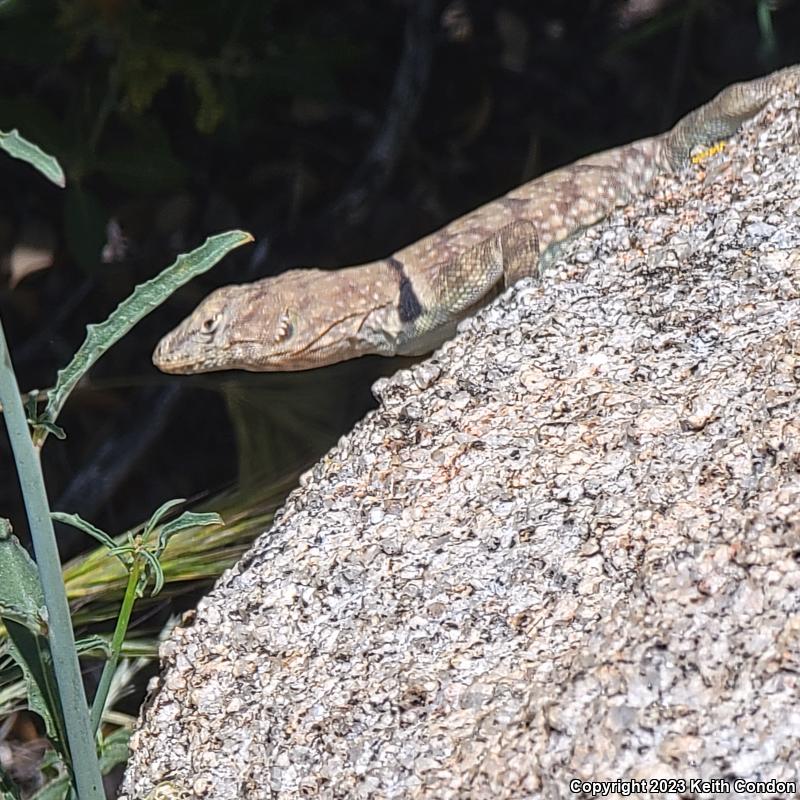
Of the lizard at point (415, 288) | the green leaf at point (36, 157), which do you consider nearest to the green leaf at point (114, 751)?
the green leaf at point (36, 157)

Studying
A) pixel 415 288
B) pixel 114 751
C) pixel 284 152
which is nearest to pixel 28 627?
pixel 114 751

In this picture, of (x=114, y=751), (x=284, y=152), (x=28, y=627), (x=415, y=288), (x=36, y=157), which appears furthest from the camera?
(x=284, y=152)

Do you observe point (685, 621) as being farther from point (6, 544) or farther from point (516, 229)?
point (516, 229)

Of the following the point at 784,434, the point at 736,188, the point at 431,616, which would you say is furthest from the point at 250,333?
the point at 784,434

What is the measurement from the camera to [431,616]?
194cm

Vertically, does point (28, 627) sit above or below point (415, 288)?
above

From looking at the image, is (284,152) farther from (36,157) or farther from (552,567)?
(36,157)

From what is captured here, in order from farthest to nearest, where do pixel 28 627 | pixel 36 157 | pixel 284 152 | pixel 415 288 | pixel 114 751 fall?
pixel 284 152 → pixel 415 288 → pixel 114 751 → pixel 28 627 → pixel 36 157

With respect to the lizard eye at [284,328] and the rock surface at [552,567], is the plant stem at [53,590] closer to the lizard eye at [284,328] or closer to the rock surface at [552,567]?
the rock surface at [552,567]

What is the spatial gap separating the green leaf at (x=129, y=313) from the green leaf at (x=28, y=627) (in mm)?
284

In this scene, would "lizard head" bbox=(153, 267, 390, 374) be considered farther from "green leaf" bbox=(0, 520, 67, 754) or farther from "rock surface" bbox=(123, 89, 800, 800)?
"green leaf" bbox=(0, 520, 67, 754)

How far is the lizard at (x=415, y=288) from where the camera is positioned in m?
3.63

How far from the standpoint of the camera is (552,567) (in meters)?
1.91

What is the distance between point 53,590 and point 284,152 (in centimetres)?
325
